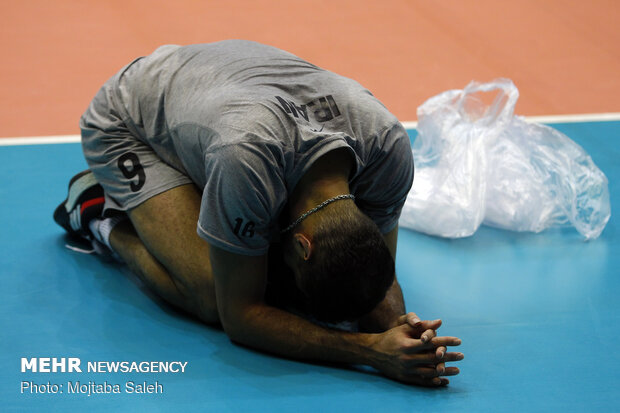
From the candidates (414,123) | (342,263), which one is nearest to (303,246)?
(342,263)

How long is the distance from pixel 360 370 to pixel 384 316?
0.19 metres

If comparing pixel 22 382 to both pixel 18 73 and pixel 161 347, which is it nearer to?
pixel 161 347

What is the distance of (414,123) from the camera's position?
12.5 feet

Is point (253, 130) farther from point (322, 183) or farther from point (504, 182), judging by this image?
point (504, 182)

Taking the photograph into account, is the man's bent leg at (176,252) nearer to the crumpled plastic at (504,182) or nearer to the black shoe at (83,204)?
the black shoe at (83,204)

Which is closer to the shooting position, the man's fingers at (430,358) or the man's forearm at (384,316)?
the man's fingers at (430,358)

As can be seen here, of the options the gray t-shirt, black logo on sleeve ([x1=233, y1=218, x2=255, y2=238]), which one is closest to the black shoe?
the gray t-shirt

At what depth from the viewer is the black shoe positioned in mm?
2619

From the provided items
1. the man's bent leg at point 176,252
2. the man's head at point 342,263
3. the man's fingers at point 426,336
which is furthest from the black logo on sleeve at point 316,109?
the man's fingers at point 426,336

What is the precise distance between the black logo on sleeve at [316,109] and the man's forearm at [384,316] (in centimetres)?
58

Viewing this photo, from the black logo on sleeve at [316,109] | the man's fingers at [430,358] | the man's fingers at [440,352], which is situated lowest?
the man's fingers at [430,358]

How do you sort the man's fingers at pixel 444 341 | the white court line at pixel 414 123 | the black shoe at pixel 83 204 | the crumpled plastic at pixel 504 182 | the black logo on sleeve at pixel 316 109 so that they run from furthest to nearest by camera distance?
the white court line at pixel 414 123 → the crumpled plastic at pixel 504 182 → the black shoe at pixel 83 204 → the black logo on sleeve at pixel 316 109 → the man's fingers at pixel 444 341

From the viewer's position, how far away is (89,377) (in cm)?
211

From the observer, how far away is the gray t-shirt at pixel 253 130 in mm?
1938
